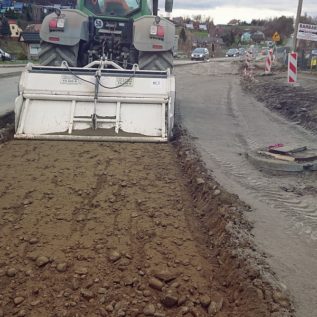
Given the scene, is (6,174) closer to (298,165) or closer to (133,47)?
(298,165)

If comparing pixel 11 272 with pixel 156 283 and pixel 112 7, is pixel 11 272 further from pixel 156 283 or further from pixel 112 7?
pixel 112 7

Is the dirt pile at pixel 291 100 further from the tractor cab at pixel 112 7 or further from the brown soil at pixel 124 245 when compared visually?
the brown soil at pixel 124 245

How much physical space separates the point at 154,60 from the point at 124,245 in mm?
5297

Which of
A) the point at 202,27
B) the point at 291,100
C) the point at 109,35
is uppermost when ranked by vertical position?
the point at 109,35

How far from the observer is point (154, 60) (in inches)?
324

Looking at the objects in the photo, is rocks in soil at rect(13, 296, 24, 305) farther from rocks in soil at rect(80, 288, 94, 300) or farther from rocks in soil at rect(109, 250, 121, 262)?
rocks in soil at rect(109, 250, 121, 262)

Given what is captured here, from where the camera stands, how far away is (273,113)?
1066 centimetres

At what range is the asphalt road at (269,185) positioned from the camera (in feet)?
10.6

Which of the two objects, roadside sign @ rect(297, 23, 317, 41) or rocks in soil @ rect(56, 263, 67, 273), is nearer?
rocks in soil @ rect(56, 263, 67, 273)

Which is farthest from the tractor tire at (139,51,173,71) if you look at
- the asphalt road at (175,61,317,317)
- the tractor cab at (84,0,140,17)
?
the asphalt road at (175,61,317,317)

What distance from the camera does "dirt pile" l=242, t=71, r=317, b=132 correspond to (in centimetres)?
957

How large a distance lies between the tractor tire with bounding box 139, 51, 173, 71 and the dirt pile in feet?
10.1

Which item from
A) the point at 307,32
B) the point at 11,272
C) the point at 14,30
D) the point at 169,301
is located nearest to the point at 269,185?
the point at 169,301

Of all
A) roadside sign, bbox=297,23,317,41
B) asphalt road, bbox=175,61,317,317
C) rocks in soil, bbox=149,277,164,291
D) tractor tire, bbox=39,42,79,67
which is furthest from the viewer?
roadside sign, bbox=297,23,317,41
